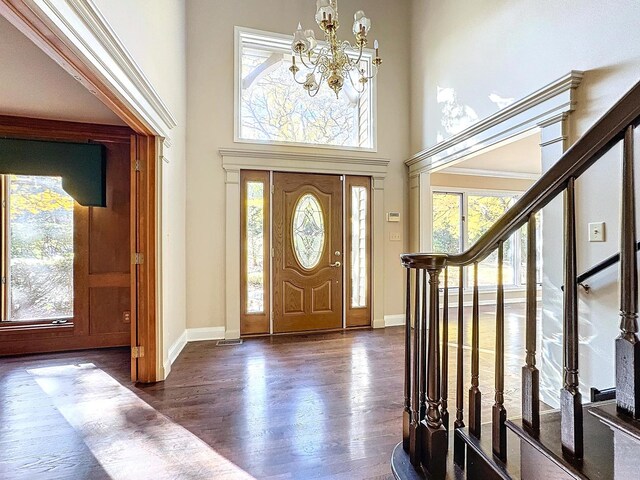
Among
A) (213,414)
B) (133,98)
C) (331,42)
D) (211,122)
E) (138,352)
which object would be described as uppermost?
(331,42)

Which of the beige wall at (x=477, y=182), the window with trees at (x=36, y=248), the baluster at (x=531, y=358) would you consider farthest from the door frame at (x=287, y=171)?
the baluster at (x=531, y=358)

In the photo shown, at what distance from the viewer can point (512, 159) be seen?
5277 mm

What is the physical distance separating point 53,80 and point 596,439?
12.6 ft

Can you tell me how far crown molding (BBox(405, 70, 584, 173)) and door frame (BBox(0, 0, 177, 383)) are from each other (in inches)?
117

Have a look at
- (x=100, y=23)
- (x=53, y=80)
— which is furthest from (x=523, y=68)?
(x=53, y=80)

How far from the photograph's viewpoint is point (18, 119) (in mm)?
3148

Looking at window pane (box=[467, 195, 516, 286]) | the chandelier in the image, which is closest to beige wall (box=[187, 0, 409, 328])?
the chandelier

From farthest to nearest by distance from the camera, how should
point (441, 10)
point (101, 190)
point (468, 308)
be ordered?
point (468, 308) < point (441, 10) < point (101, 190)

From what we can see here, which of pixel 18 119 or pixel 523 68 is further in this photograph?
pixel 18 119

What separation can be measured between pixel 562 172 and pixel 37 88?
3612 millimetres

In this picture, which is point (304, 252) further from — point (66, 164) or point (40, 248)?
point (40, 248)

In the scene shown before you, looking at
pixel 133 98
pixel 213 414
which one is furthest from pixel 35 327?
pixel 133 98

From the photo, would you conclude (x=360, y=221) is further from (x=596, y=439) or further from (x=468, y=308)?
(x=596, y=439)

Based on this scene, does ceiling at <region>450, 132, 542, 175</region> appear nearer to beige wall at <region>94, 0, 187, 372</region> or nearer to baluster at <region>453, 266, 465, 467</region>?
baluster at <region>453, 266, 465, 467</region>
